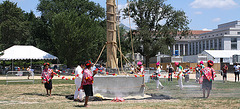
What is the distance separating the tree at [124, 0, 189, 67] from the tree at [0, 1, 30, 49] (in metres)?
17.2

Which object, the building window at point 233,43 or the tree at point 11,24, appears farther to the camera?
the building window at point 233,43

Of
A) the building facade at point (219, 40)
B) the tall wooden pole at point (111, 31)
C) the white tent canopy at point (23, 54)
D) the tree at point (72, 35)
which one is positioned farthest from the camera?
the building facade at point (219, 40)

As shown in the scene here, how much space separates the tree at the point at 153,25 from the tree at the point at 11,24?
1723 cm

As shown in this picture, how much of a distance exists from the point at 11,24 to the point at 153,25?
23363 millimetres

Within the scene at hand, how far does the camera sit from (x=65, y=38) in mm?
44125

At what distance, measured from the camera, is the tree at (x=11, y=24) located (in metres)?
45.5

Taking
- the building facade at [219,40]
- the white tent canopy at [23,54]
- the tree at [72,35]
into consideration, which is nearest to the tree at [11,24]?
the tree at [72,35]

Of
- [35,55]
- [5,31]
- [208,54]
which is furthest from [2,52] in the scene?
[208,54]

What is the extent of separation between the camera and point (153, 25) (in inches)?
2061

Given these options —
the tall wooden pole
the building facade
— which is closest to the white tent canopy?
the tall wooden pole

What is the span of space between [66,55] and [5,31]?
10.2m

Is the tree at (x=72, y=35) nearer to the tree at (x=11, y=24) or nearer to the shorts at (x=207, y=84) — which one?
the tree at (x=11, y=24)

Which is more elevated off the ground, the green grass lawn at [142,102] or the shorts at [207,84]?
the shorts at [207,84]

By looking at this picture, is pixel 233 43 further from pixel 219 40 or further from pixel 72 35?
pixel 72 35
